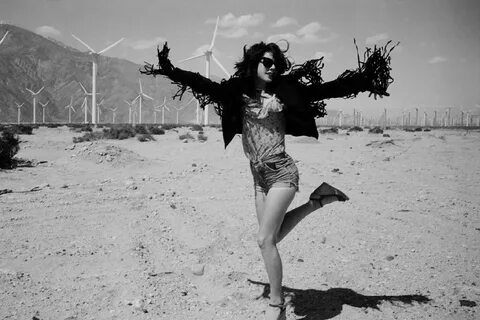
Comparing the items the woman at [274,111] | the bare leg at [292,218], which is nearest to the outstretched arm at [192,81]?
the woman at [274,111]

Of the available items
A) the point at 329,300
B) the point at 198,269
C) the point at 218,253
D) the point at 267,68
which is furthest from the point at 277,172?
the point at 218,253

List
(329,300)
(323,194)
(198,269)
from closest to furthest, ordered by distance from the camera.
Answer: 1. (323,194)
2. (329,300)
3. (198,269)

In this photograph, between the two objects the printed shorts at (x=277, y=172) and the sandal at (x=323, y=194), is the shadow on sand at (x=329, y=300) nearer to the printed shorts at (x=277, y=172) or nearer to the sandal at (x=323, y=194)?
the sandal at (x=323, y=194)

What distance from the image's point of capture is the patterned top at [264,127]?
3.63 meters

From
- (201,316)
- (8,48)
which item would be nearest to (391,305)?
(201,316)

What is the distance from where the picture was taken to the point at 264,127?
12.1 feet

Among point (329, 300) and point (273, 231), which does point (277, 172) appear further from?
point (329, 300)

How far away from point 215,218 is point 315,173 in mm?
5743

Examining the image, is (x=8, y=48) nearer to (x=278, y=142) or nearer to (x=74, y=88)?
(x=74, y=88)

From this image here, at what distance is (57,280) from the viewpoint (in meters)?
4.54

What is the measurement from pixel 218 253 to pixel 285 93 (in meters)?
2.62

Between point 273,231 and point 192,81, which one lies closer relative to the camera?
point 273,231

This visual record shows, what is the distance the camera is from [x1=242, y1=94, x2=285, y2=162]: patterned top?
3.63 m

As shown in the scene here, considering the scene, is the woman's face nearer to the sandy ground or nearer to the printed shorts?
the printed shorts
